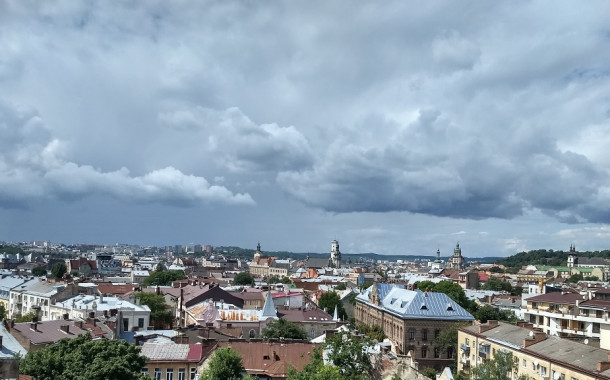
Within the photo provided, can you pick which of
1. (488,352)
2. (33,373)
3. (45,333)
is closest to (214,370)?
(33,373)

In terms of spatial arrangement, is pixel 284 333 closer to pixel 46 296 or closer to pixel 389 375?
pixel 389 375

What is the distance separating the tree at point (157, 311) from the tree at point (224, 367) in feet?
151

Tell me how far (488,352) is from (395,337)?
2634 cm

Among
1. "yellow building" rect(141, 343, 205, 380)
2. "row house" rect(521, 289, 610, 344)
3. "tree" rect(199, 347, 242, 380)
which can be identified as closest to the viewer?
"tree" rect(199, 347, 242, 380)

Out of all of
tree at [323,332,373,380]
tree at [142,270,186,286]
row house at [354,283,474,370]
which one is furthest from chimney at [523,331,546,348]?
tree at [142,270,186,286]

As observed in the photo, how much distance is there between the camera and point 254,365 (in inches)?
2098

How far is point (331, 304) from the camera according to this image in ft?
407

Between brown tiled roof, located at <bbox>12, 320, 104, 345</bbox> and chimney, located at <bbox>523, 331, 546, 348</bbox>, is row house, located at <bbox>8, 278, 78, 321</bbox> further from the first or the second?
chimney, located at <bbox>523, 331, 546, 348</bbox>

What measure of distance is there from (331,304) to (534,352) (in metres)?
68.9

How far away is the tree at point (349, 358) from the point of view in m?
44.8

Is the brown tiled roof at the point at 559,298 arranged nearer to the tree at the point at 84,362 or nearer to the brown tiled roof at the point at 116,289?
the brown tiled roof at the point at 116,289

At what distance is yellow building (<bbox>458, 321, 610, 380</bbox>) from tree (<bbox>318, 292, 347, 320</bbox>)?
49.6 metres

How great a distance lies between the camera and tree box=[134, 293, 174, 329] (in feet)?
298

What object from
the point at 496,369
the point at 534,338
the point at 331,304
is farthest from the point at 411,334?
the point at 496,369
